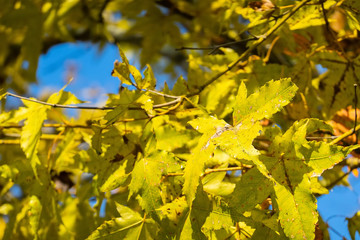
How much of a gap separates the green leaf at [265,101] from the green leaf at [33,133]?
0.42 m

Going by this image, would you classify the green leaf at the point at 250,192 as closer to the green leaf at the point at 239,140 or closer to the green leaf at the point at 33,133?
the green leaf at the point at 239,140

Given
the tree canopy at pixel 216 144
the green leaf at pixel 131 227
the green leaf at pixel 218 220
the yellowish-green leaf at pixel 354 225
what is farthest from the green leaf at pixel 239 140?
the yellowish-green leaf at pixel 354 225

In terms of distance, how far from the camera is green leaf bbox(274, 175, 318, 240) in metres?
0.53

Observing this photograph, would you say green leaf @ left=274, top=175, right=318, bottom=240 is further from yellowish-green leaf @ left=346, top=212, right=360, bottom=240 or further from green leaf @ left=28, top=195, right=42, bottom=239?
green leaf @ left=28, top=195, right=42, bottom=239

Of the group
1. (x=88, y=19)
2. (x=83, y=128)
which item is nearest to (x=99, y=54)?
(x=88, y=19)

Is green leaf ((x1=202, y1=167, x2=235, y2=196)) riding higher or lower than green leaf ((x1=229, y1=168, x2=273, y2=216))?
lower

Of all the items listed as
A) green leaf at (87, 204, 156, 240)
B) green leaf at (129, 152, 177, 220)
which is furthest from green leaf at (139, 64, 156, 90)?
green leaf at (87, 204, 156, 240)

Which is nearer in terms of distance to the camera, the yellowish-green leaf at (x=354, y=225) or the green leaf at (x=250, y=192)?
the green leaf at (x=250, y=192)

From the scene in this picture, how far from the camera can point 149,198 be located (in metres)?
0.63

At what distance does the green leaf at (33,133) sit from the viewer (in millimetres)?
771

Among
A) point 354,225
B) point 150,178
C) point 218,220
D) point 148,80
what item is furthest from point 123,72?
point 354,225

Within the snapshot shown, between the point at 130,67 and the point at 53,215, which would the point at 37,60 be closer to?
the point at 53,215

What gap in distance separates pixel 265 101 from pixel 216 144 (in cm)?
11

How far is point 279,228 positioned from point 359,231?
32 centimetres
